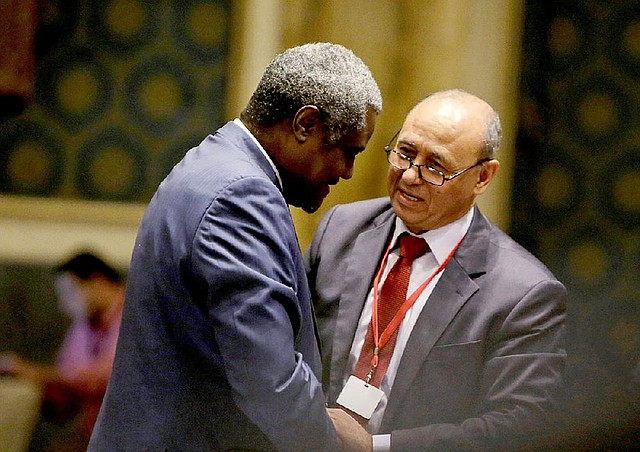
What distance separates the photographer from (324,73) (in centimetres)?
152

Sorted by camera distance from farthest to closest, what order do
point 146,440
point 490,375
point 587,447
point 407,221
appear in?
1. point 407,221
2. point 490,375
3. point 146,440
4. point 587,447

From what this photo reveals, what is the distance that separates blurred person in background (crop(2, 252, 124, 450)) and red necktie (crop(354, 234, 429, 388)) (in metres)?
1.42

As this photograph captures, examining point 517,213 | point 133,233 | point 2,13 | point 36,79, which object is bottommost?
point 133,233

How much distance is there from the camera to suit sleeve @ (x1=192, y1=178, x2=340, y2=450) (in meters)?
1.37

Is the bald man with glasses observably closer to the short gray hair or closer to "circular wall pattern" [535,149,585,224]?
the short gray hair

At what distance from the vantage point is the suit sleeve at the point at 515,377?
1.79m

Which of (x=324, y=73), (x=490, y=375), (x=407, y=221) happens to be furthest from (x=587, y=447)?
(x=407, y=221)

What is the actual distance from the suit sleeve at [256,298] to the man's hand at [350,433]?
0.24m

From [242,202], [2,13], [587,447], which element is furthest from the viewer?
[2,13]

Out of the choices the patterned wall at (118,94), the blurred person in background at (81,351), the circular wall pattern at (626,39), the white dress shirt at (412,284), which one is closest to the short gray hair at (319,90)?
the white dress shirt at (412,284)

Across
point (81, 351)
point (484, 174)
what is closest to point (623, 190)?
point (484, 174)

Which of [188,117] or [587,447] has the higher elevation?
[587,447]

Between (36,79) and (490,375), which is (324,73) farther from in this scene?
(36,79)

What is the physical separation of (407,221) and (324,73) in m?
0.56
